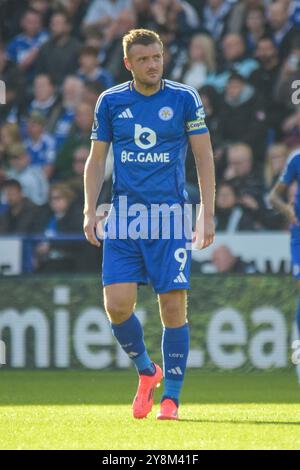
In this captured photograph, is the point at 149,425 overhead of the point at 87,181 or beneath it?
beneath

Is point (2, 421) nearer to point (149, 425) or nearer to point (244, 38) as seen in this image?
point (149, 425)

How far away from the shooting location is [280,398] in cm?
828

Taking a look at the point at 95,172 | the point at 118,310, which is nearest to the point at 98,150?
the point at 95,172

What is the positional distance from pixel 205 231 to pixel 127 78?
707cm

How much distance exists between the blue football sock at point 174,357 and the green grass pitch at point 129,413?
0.61 feet

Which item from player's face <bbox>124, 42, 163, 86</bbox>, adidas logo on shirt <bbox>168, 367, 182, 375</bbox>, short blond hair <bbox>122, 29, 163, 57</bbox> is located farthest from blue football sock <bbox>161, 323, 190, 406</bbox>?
short blond hair <bbox>122, 29, 163, 57</bbox>

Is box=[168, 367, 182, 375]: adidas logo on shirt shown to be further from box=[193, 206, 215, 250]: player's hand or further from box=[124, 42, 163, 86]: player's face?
box=[124, 42, 163, 86]: player's face

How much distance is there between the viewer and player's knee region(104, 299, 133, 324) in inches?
260

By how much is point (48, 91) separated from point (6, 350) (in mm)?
3698

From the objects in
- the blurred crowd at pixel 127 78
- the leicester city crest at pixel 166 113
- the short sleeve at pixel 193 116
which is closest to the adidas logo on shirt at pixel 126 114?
the leicester city crest at pixel 166 113

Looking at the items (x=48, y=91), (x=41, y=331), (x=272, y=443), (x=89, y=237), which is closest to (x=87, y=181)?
(x=89, y=237)

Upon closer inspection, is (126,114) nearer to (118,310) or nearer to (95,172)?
(95,172)

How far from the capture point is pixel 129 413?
704cm

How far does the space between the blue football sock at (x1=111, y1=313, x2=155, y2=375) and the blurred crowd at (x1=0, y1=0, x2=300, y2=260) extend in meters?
4.80
